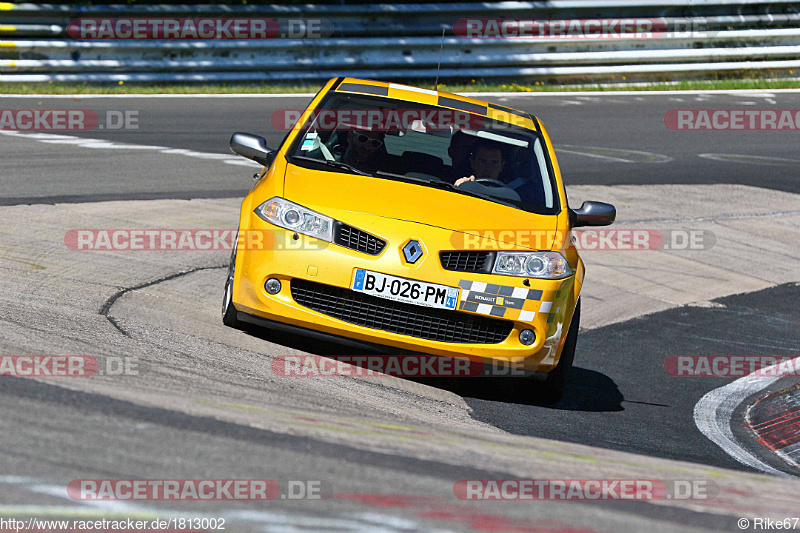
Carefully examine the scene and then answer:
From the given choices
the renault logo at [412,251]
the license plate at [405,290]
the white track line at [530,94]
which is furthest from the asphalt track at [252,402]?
the white track line at [530,94]

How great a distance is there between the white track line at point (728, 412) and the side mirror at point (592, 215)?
130 cm

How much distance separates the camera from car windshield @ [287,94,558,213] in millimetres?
6742

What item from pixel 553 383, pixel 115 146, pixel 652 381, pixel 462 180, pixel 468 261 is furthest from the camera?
pixel 115 146

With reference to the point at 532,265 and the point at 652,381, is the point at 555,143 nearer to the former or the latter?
the point at 652,381

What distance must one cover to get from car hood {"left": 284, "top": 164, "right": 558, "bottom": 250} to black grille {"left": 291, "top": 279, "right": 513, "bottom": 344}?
1.35 feet

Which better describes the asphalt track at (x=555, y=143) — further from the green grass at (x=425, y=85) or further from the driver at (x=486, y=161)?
the driver at (x=486, y=161)

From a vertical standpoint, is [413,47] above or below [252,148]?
below

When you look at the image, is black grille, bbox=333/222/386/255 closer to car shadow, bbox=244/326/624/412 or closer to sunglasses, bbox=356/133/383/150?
car shadow, bbox=244/326/624/412

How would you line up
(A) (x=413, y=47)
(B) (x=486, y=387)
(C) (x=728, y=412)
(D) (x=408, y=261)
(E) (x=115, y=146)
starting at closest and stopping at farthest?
(D) (x=408, y=261), (B) (x=486, y=387), (C) (x=728, y=412), (E) (x=115, y=146), (A) (x=413, y=47)

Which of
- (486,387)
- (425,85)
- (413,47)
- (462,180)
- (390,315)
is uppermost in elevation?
(462,180)

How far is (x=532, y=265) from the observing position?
605cm

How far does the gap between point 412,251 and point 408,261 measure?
6 cm

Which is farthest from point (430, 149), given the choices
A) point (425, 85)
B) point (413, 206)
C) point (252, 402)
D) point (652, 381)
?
point (425, 85)

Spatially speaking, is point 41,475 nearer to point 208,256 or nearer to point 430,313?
point 430,313
